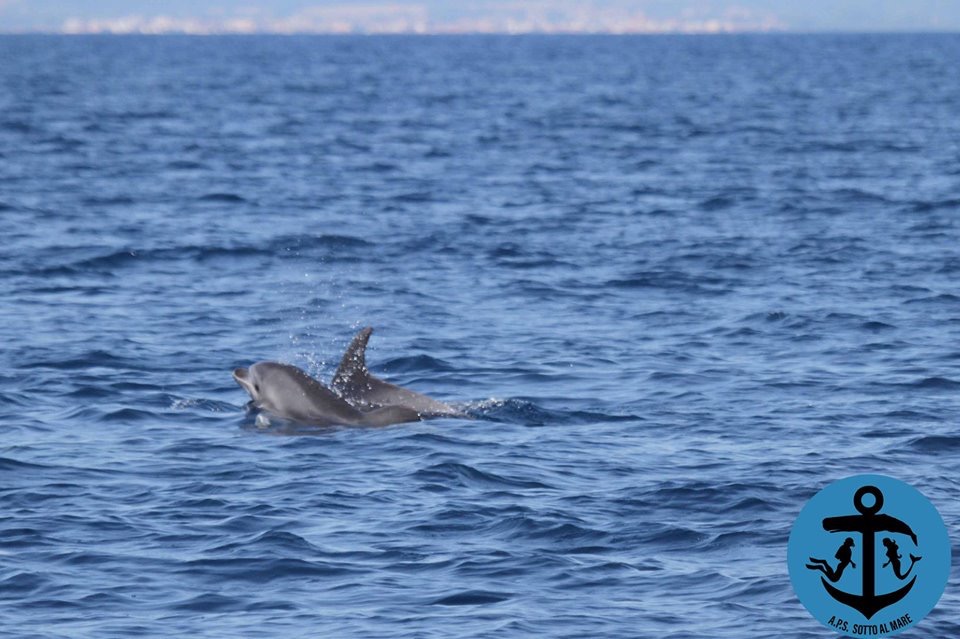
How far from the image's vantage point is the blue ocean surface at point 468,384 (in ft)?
45.2

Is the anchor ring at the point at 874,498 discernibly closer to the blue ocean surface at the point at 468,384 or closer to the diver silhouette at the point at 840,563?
the diver silhouette at the point at 840,563

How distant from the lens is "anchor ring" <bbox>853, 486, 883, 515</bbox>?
11672mm

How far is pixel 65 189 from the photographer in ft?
142

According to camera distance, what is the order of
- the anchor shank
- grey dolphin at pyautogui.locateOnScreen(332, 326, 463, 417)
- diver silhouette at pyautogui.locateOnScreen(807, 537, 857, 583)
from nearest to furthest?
the anchor shank, diver silhouette at pyautogui.locateOnScreen(807, 537, 857, 583), grey dolphin at pyautogui.locateOnScreen(332, 326, 463, 417)

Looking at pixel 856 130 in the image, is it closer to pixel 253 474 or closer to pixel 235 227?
pixel 235 227

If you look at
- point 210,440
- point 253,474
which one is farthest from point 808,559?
A: point 210,440

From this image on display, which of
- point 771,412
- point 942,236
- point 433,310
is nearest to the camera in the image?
point 771,412

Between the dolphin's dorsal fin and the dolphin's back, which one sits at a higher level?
the dolphin's dorsal fin

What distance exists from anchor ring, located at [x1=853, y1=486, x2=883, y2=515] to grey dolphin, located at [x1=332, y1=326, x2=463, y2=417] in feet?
26.3

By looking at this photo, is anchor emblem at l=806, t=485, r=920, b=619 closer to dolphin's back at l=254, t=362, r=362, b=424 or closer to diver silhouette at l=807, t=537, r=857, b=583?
diver silhouette at l=807, t=537, r=857, b=583

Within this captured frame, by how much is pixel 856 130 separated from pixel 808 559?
5851 centimetres

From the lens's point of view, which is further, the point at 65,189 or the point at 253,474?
the point at 65,189

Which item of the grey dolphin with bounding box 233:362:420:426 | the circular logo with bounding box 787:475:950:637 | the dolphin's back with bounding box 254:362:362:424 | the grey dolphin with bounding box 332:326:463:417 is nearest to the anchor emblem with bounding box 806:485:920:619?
the circular logo with bounding box 787:475:950:637

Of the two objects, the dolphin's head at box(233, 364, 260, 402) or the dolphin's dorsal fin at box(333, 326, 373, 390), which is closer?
the dolphin's dorsal fin at box(333, 326, 373, 390)
